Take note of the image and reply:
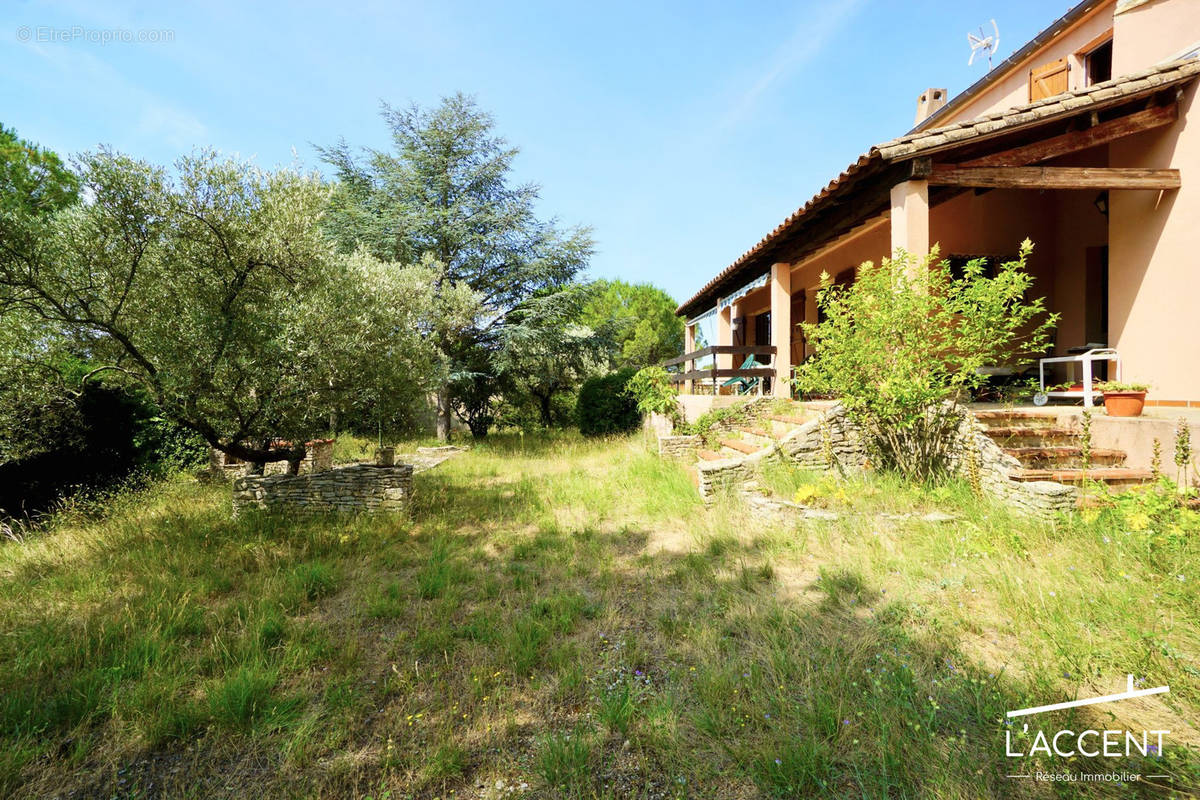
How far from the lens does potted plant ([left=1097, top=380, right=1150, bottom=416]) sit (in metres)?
4.92

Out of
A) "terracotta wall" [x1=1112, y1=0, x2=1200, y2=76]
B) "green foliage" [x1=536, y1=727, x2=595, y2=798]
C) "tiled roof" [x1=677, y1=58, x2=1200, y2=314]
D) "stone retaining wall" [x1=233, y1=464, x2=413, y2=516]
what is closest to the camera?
"green foliage" [x1=536, y1=727, x2=595, y2=798]

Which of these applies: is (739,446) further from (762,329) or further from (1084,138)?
(762,329)

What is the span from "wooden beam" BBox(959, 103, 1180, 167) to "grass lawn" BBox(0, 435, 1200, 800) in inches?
181

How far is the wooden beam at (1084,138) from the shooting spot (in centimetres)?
576

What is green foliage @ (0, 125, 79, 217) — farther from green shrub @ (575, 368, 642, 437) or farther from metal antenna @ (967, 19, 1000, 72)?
metal antenna @ (967, 19, 1000, 72)

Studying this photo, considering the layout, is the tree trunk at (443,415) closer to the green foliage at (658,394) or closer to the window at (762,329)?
the green foliage at (658,394)

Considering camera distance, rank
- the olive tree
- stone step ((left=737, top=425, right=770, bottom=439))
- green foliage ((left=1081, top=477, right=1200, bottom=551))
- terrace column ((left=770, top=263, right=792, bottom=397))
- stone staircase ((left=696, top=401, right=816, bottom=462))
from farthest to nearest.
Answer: terrace column ((left=770, top=263, right=792, bottom=397))
stone step ((left=737, top=425, right=770, bottom=439))
stone staircase ((left=696, top=401, right=816, bottom=462))
the olive tree
green foliage ((left=1081, top=477, right=1200, bottom=551))

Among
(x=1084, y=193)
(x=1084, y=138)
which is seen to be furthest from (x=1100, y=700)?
(x=1084, y=193)

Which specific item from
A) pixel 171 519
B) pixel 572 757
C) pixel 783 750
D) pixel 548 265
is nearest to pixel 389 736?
pixel 572 757

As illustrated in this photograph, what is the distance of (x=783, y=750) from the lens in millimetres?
2096

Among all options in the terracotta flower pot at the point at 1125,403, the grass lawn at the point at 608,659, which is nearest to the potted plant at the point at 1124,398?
the terracotta flower pot at the point at 1125,403

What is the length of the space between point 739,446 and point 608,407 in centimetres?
735

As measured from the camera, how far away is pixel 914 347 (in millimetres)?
5164

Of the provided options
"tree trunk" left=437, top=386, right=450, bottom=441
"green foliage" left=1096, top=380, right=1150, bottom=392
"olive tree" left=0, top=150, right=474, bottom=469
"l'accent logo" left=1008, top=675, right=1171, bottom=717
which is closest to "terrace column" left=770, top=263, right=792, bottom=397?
"green foliage" left=1096, top=380, right=1150, bottom=392
